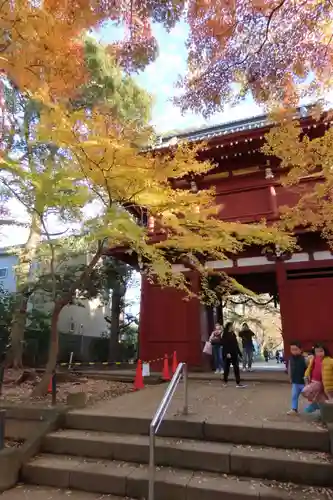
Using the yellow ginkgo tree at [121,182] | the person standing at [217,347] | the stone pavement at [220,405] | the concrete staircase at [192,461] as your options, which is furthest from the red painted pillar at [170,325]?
the concrete staircase at [192,461]

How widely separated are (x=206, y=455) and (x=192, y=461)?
0.70ft

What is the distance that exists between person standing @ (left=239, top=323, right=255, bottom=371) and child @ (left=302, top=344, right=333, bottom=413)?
7.10 metres

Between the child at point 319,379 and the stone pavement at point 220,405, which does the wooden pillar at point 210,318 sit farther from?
the child at point 319,379

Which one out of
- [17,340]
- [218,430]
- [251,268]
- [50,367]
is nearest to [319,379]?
[218,430]

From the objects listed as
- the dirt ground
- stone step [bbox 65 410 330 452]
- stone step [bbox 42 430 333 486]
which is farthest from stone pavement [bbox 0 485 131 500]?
the dirt ground

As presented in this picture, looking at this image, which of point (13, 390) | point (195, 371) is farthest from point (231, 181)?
point (13, 390)

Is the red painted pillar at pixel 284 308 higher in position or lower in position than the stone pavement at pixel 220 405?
higher

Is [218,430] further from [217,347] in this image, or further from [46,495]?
[217,347]

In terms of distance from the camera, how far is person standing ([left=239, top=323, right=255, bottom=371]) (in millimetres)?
13086

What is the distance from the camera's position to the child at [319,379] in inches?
218

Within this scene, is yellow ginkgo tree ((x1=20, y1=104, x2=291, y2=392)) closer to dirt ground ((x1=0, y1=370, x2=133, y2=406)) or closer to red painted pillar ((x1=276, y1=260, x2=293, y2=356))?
dirt ground ((x1=0, y1=370, x2=133, y2=406))

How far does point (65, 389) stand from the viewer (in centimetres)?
897

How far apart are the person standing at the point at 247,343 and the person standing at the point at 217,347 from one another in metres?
1.47

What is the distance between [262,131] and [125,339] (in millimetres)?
17745
